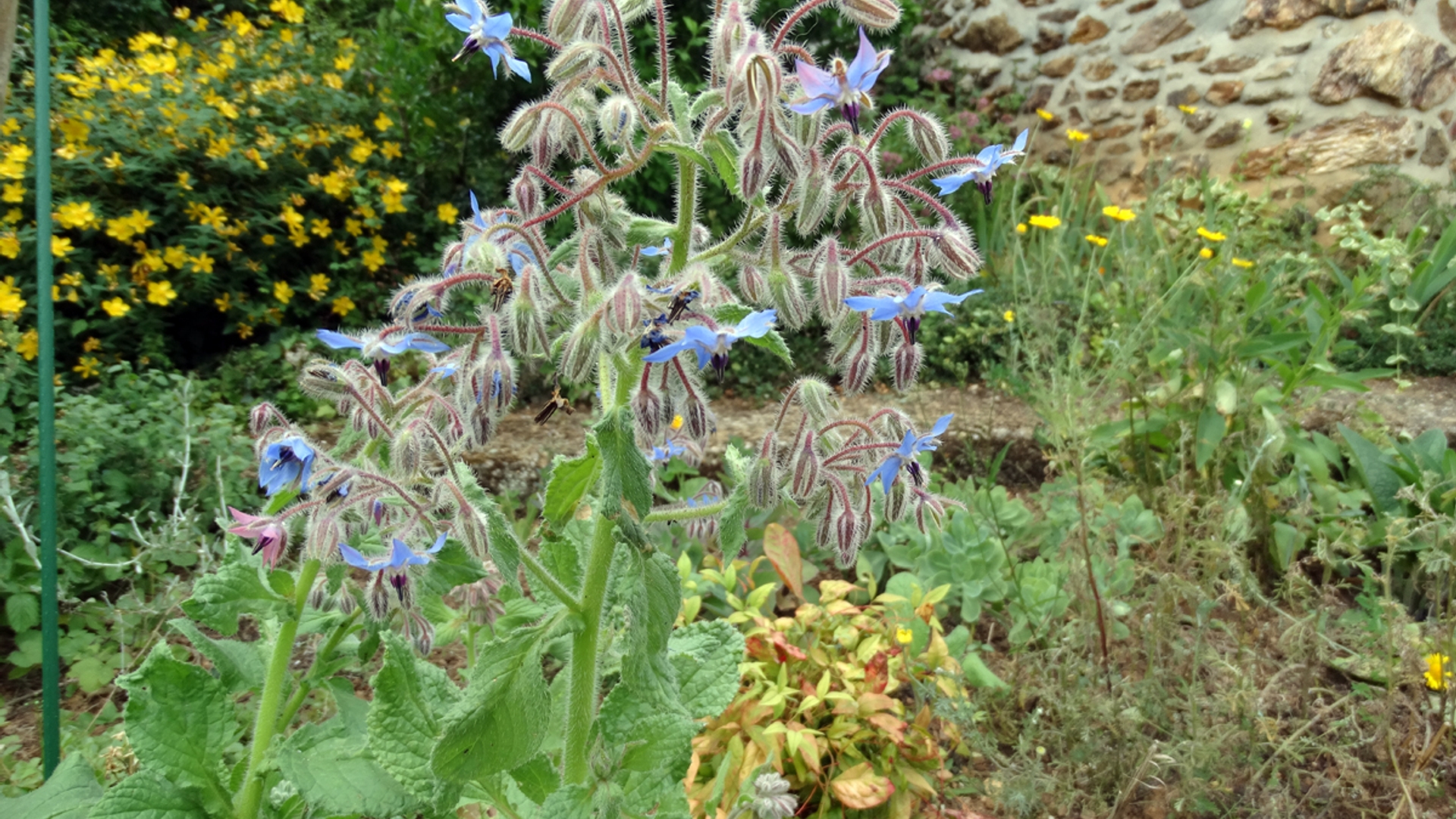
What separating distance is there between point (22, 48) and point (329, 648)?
388 cm

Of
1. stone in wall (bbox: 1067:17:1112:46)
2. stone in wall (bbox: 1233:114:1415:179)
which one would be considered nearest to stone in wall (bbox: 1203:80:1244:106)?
stone in wall (bbox: 1233:114:1415:179)

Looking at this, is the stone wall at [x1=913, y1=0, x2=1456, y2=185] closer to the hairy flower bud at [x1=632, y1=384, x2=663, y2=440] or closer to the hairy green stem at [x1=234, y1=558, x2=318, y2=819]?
the hairy flower bud at [x1=632, y1=384, x2=663, y2=440]

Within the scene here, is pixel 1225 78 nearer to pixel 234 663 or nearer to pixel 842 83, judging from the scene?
pixel 842 83

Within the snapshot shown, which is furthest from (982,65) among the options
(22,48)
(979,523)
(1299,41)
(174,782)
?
(174,782)

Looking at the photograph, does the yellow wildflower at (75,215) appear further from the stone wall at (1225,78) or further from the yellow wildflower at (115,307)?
the stone wall at (1225,78)

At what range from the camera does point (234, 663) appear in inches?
50.0

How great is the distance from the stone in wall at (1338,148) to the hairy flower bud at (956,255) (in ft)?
15.0

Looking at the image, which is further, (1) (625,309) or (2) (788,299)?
(2) (788,299)

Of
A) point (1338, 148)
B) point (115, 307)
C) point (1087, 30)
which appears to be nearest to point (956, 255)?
point (115, 307)

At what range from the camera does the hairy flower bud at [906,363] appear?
3.55 feet

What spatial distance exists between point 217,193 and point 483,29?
10.3 ft

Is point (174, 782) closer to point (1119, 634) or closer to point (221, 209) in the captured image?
point (1119, 634)

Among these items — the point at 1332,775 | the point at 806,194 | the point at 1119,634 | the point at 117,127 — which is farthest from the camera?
the point at 117,127

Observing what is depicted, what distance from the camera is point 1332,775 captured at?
5.98 ft
